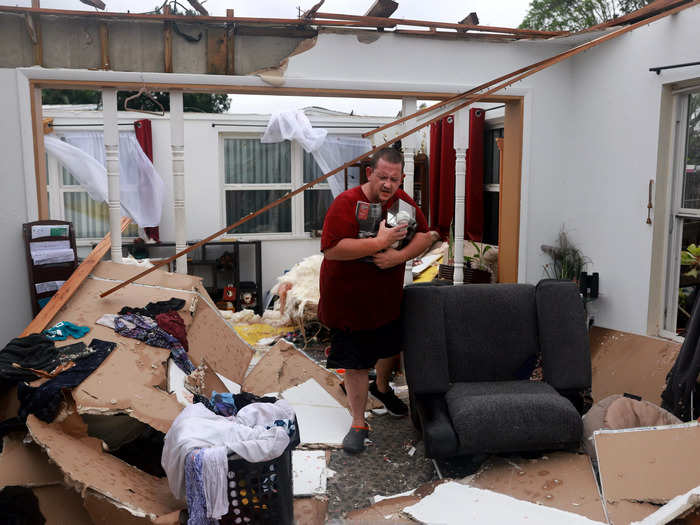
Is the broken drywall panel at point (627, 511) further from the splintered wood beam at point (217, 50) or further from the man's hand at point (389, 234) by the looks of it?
the splintered wood beam at point (217, 50)

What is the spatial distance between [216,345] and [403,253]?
1.44 m

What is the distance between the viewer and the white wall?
3.27m

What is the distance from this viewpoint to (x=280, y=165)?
24.8 ft

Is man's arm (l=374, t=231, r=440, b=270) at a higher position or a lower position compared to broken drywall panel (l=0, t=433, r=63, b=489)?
higher

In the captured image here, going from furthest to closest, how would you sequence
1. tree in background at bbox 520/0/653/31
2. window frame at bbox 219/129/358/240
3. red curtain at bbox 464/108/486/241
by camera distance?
tree in background at bbox 520/0/653/31 < window frame at bbox 219/129/358/240 < red curtain at bbox 464/108/486/241

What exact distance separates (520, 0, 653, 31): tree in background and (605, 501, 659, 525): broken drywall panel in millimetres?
15354

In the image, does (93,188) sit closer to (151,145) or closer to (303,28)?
(151,145)

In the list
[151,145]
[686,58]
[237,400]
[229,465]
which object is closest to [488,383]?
[237,400]

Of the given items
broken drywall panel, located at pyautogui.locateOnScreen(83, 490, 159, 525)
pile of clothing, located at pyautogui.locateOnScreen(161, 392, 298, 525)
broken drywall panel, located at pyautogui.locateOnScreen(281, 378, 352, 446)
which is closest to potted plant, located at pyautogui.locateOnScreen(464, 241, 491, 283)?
broken drywall panel, located at pyautogui.locateOnScreen(281, 378, 352, 446)

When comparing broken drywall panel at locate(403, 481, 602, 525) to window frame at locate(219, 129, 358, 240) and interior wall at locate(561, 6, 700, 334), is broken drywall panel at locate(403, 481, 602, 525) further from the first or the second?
window frame at locate(219, 129, 358, 240)

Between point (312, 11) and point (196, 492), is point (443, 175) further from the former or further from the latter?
point (196, 492)

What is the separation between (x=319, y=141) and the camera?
711 centimetres

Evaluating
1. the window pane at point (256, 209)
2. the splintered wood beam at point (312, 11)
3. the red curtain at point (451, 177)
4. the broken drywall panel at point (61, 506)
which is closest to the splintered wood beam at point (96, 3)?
the splintered wood beam at point (312, 11)

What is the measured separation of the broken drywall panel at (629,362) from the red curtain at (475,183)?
2.41 meters
